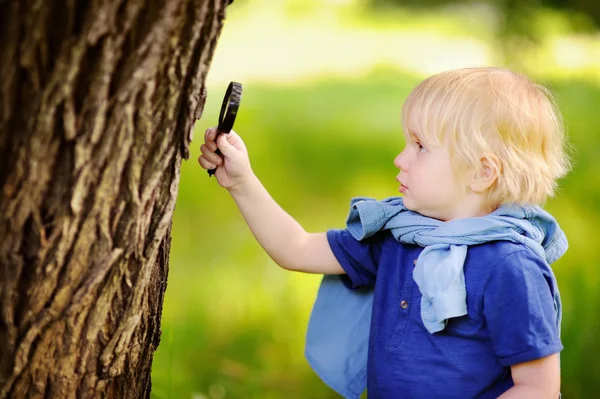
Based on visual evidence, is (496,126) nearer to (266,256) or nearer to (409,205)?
(409,205)

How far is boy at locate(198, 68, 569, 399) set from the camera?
5.48 ft

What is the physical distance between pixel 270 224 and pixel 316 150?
2710 millimetres

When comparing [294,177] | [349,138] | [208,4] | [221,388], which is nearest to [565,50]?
[349,138]

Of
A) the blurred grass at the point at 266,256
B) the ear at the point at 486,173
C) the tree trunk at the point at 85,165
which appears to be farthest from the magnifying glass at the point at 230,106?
the blurred grass at the point at 266,256

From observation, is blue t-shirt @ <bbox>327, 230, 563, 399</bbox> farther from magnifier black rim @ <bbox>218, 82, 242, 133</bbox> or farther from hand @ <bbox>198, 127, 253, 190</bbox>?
magnifier black rim @ <bbox>218, 82, 242, 133</bbox>

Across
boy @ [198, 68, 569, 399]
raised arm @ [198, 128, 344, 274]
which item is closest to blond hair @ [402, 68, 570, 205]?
boy @ [198, 68, 569, 399]

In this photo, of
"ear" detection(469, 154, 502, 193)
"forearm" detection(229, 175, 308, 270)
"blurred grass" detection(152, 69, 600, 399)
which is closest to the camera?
"ear" detection(469, 154, 502, 193)

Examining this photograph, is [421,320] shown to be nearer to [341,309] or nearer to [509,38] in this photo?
[341,309]

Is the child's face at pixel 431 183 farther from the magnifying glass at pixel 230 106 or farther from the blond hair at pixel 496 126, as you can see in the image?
the magnifying glass at pixel 230 106

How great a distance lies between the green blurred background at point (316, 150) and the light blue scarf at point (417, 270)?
503 mm

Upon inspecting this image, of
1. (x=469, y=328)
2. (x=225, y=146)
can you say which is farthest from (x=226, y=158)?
(x=469, y=328)

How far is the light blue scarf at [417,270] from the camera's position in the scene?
1714 mm

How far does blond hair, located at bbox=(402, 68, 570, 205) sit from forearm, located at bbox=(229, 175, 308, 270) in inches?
15.3

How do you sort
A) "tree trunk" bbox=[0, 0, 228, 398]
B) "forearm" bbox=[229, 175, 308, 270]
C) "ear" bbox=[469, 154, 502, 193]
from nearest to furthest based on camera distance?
"tree trunk" bbox=[0, 0, 228, 398], "ear" bbox=[469, 154, 502, 193], "forearm" bbox=[229, 175, 308, 270]
